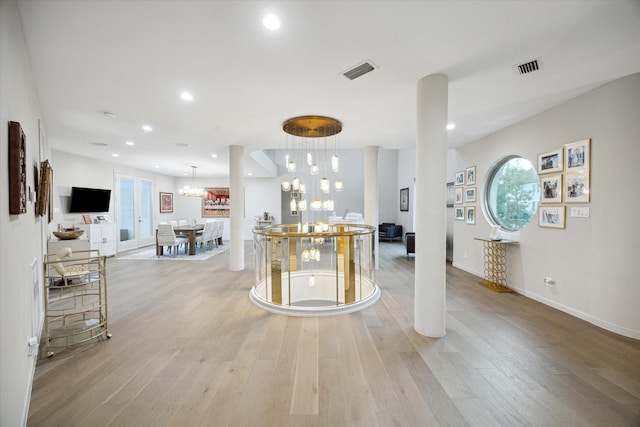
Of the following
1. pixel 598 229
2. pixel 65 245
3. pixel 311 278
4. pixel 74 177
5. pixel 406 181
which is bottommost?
pixel 311 278

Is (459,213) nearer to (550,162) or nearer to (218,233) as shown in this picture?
(550,162)

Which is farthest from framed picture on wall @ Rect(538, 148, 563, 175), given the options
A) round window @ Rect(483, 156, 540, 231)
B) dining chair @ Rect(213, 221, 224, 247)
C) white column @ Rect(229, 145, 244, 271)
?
dining chair @ Rect(213, 221, 224, 247)

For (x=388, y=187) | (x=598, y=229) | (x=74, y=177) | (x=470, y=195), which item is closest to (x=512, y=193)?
(x=470, y=195)

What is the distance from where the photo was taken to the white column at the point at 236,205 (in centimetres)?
577

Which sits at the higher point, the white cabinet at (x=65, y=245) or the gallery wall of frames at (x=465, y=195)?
the gallery wall of frames at (x=465, y=195)

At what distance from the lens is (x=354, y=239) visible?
4035mm

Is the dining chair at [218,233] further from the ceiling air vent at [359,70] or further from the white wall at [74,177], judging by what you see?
the ceiling air vent at [359,70]

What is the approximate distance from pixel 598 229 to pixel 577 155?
3.30 feet

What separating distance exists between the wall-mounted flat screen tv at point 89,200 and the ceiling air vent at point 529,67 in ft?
31.0

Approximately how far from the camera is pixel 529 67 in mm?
2562

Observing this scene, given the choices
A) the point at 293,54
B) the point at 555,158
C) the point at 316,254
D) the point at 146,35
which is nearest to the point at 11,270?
the point at 146,35

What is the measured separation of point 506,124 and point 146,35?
206 inches

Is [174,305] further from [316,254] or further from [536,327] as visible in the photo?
[536,327]

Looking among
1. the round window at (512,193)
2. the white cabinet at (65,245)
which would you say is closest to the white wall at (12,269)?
the white cabinet at (65,245)
